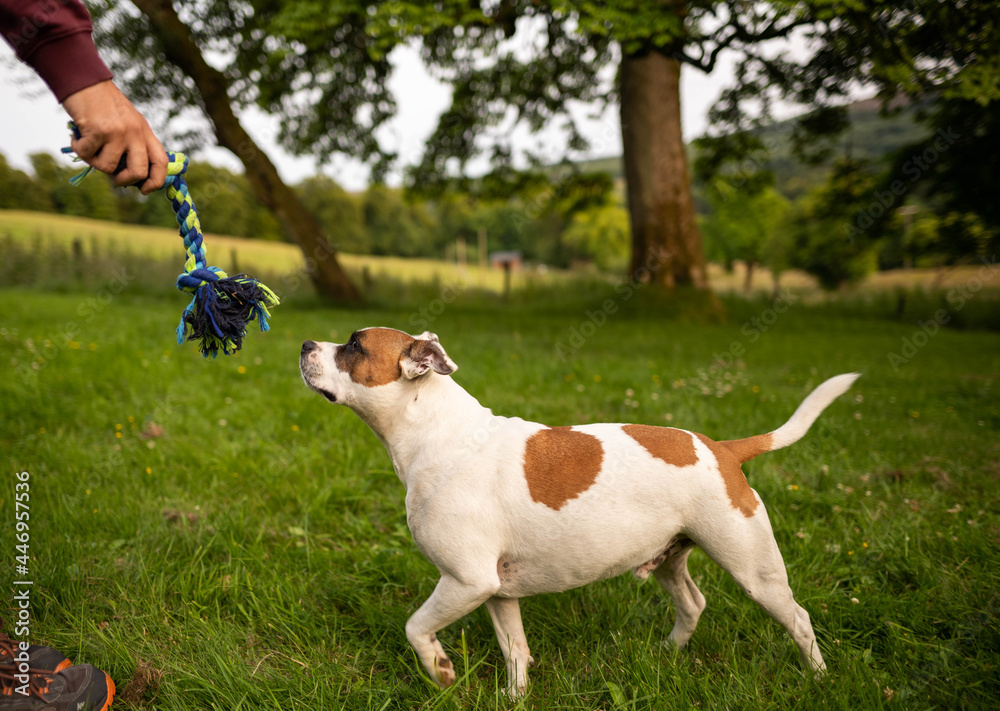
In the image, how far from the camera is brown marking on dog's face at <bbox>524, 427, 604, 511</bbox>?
7.00 ft

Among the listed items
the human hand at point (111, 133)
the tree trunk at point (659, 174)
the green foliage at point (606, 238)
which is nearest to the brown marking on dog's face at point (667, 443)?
the human hand at point (111, 133)

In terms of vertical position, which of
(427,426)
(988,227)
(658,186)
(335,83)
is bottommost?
(427,426)

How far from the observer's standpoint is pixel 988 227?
43.1 feet

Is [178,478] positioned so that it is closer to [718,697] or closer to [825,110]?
[718,697]

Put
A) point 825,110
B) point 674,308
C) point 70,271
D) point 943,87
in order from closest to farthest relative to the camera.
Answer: point 943,87, point 674,308, point 825,110, point 70,271

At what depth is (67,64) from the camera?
1557mm

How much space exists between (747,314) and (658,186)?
380 centimetres

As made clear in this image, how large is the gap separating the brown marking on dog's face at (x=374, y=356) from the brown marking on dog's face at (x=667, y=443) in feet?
3.30

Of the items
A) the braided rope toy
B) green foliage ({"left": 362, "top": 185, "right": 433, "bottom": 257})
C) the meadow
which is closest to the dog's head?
the braided rope toy

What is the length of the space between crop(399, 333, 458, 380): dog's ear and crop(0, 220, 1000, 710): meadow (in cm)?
115

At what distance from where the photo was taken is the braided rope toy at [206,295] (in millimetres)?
2141

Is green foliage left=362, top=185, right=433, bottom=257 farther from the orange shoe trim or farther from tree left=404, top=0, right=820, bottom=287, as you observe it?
the orange shoe trim

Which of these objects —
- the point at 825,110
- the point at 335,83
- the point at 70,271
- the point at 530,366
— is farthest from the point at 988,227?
the point at 70,271

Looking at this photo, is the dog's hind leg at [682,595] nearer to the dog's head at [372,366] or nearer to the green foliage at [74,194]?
the dog's head at [372,366]
